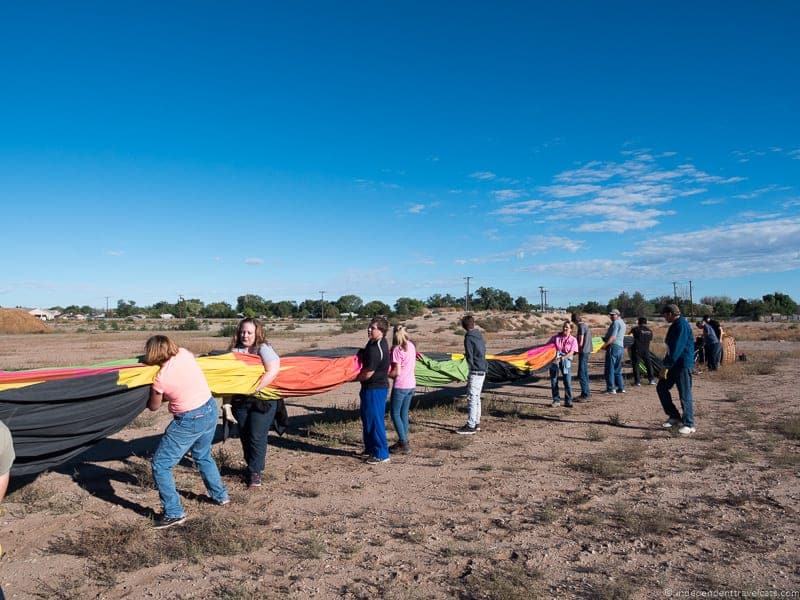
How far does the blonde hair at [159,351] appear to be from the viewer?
497 centimetres

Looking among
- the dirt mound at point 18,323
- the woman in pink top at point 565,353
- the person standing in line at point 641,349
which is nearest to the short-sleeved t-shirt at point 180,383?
the woman in pink top at point 565,353

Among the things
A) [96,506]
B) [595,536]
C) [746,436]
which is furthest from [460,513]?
[746,436]

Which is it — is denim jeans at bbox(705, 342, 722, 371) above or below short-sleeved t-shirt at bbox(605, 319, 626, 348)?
below

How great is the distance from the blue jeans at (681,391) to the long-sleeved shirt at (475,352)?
2.88 metres

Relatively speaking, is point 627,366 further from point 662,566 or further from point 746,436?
point 662,566

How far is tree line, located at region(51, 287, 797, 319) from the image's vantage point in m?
75.6

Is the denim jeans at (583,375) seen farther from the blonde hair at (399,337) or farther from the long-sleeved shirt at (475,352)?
the blonde hair at (399,337)

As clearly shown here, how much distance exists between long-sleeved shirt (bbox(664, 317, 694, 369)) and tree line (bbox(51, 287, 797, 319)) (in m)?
56.8

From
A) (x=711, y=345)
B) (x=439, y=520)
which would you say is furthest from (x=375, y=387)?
(x=711, y=345)

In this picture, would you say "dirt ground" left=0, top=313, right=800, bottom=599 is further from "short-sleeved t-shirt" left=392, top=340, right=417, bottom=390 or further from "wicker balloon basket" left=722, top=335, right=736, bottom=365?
"wicker balloon basket" left=722, top=335, right=736, bottom=365

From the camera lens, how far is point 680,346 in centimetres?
872

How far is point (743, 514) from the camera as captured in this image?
5.36m

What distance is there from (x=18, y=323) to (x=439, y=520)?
202 feet

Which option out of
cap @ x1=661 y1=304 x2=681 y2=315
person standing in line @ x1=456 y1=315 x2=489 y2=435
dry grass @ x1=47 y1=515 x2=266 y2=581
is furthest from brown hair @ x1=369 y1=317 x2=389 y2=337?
cap @ x1=661 y1=304 x2=681 y2=315
